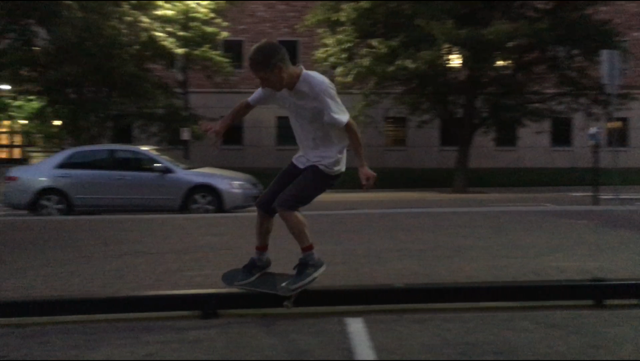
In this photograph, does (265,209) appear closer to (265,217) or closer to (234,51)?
(265,217)

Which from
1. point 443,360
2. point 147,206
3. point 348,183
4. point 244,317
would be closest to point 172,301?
point 244,317

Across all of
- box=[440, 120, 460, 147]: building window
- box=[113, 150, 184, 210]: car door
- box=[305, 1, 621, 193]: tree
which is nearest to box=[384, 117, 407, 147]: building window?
box=[440, 120, 460, 147]: building window

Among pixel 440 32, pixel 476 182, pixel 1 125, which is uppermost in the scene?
pixel 440 32

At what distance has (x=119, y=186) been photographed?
1499 centimetres

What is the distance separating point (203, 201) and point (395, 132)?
16.6 m

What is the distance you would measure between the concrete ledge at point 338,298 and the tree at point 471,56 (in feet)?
52.4

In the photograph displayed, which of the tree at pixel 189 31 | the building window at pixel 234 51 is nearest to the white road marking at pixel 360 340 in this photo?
the tree at pixel 189 31

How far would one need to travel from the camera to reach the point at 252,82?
96.8ft

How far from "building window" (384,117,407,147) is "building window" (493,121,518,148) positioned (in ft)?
12.9

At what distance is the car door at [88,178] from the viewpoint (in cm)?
1501

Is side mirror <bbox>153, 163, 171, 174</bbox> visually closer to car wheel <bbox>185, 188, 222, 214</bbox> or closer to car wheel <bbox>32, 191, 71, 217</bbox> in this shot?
car wheel <bbox>185, 188, 222, 214</bbox>

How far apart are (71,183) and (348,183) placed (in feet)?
24.9

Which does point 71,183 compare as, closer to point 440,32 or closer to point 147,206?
point 147,206

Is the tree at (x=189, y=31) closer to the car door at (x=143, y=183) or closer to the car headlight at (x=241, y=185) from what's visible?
the car door at (x=143, y=183)
